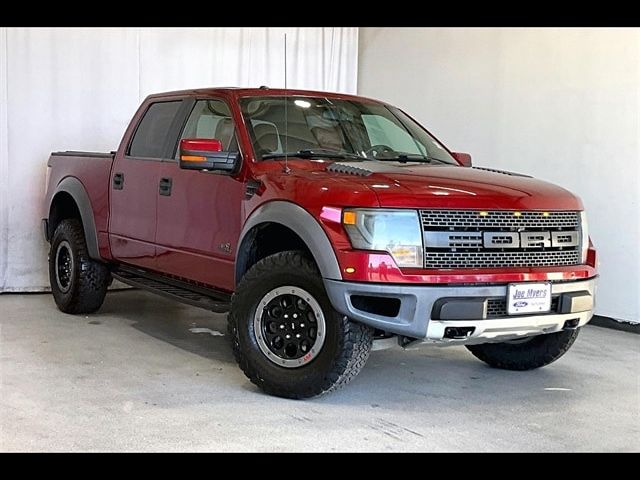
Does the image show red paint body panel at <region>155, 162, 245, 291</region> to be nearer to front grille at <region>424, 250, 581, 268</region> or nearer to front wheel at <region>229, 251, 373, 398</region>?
front wheel at <region>229, 251, 373, 398</region>

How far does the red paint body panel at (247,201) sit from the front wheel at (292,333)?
0.29 meters

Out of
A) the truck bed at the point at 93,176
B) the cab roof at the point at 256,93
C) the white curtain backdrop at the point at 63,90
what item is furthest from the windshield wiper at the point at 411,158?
the white curtain backdrop at the point at 63,90

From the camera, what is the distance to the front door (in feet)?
15.4

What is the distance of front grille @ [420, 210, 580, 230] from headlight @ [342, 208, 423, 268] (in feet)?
0.22

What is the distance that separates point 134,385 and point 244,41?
475 cm

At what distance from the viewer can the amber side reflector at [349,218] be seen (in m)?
3.87

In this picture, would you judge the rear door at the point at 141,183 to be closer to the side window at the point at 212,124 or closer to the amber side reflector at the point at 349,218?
the side window at the point at 212,124

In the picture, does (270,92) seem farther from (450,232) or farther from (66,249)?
(66,249)

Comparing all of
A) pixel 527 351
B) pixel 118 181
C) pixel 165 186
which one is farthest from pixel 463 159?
pixel 118 181

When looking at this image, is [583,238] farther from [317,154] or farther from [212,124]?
[212,124]

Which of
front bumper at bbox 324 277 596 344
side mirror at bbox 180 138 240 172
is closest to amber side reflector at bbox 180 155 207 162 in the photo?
side mirror at bbox 180 138 240 172

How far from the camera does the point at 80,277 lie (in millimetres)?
6207

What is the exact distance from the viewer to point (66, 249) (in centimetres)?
645

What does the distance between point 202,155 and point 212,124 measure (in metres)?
0.64
